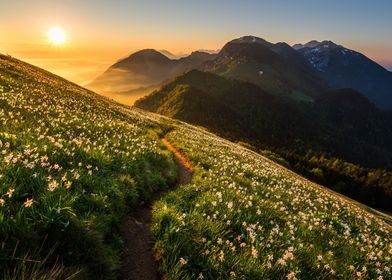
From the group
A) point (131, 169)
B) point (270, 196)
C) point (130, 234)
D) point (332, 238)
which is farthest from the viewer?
point (270, 196)

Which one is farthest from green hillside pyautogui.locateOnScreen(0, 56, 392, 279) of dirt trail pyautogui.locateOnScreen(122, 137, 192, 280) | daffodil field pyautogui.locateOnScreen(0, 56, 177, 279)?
dirt trail pyautogui.locateOnScreen(122, 137, 192, 280)

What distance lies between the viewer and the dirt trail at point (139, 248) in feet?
22.7

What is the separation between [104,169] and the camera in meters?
10.3

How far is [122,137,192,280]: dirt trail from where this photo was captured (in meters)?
6.91

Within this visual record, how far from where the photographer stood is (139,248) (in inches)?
309

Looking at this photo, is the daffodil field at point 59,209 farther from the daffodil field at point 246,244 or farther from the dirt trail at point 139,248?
the daffodil field at point 246,244

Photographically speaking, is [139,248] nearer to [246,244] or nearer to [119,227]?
[119,227]

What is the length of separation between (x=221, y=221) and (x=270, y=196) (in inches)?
219

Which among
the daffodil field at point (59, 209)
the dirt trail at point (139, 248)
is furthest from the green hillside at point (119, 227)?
the dirt trail at point (139, 248)

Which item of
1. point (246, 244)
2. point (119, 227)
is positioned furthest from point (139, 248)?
point (246, 244)

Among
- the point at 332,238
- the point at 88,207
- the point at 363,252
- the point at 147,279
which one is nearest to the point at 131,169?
the point at 88,207

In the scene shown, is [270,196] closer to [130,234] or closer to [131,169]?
[131,169]

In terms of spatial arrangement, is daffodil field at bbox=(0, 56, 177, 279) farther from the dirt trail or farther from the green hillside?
the dirt trail

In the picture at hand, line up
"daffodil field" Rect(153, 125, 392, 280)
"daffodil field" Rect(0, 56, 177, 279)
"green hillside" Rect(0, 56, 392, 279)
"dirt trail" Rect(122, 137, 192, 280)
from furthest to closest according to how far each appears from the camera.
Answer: "dirt trail" Rect(122, 137, 192, 280) < "daffodil field" Rect(153, 125, 392, 280) < "green hillside" Rect(0, 56, 392, 279) < "daffodil field" Rect(0, 56, 177, 279)
